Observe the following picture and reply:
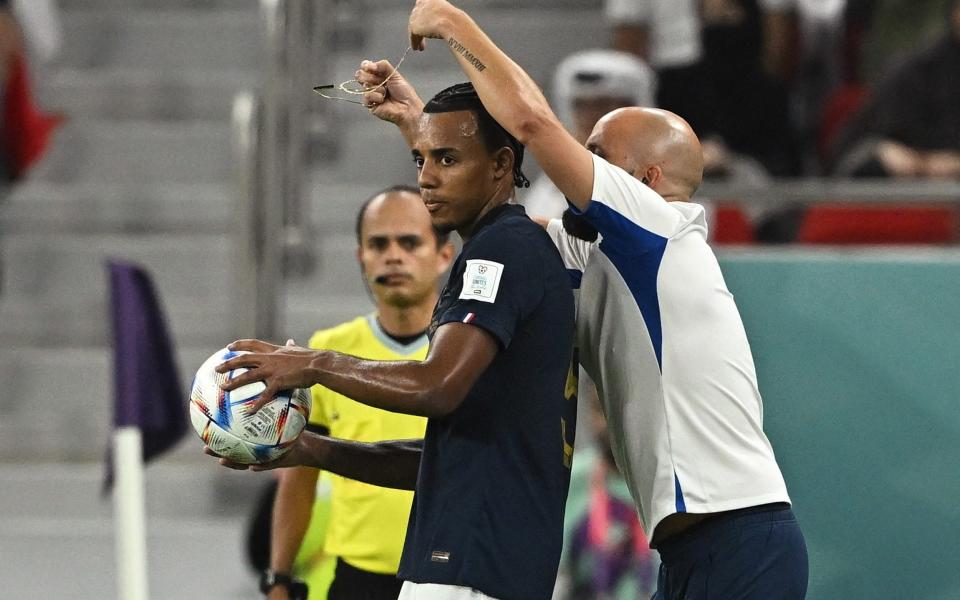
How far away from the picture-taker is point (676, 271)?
11.4 ft

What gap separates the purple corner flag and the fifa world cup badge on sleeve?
2298mm

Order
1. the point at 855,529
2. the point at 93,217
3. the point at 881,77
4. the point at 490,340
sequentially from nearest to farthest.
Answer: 1. the point at 490,340
2. the point at 855,529
3. the point at 881,77
4. the point at 93,217

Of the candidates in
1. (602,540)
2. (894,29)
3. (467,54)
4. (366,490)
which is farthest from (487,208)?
(894,29)

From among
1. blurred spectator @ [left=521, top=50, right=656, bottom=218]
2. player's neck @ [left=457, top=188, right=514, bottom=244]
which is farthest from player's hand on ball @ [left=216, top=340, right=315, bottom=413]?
blurred spectator @ [left=521, top=50, right=656, bottom=218]

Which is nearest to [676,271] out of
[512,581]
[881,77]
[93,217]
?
[512,581]

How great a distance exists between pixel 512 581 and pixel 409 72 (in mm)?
5734

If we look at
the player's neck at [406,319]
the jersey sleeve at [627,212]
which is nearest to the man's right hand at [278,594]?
the player's neck at [406,319]

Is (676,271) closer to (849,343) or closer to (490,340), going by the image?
(490,340)

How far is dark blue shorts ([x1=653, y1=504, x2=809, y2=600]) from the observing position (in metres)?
3.46

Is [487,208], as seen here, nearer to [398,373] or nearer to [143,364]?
[398,373]

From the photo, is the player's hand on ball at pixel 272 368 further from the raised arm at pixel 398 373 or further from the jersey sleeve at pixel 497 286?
the jersey sleeve at pixel 497 286

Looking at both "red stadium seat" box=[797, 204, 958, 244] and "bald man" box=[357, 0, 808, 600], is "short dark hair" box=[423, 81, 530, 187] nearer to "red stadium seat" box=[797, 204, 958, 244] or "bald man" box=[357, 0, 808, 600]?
"bald man" box=[357, 0, 808, 600]

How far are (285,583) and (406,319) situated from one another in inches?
33.1

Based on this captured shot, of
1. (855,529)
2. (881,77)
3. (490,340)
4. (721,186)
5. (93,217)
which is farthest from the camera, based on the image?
(93,217)
